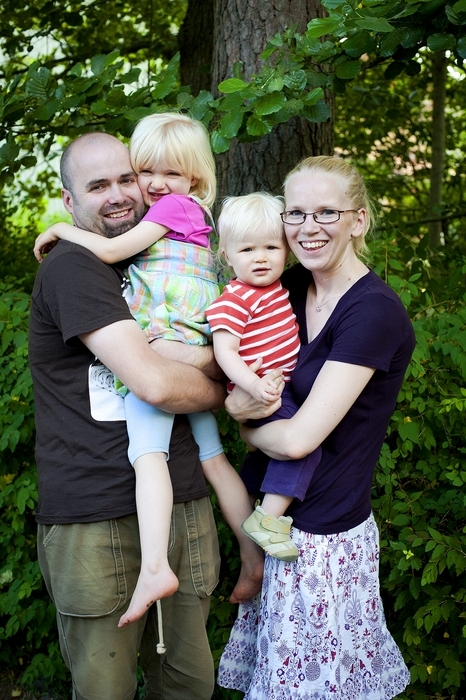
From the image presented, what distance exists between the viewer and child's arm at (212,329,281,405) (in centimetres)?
243

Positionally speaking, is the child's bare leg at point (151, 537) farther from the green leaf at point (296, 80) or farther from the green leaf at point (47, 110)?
the green leaf at point (47, 110)

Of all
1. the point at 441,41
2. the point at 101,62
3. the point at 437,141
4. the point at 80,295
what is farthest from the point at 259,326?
the point at 437,141

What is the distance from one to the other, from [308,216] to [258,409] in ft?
2.08

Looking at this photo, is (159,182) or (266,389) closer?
(266,389)

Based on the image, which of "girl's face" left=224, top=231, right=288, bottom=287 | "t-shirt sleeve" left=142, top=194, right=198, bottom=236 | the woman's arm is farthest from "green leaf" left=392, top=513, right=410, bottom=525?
"t-shirt sleeve" left=142, top=194, right=198, bottom=236

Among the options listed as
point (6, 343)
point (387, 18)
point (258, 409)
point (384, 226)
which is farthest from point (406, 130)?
point (258, 409)

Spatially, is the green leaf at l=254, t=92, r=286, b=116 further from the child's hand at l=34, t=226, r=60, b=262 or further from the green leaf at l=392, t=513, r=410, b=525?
the green leaf at l=392, t=513, r=410, b=525

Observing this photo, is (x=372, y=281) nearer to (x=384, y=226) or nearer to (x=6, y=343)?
(x=6, y=343)

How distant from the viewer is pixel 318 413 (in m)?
2.38

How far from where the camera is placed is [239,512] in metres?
2.80

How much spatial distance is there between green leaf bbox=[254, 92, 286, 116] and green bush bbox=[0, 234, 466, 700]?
2.92ft

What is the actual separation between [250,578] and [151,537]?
0.49m

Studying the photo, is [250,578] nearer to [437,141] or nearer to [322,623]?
[322,623]

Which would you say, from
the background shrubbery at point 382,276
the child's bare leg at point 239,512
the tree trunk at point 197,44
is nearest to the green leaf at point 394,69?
the background shrubbery at point 382,276
